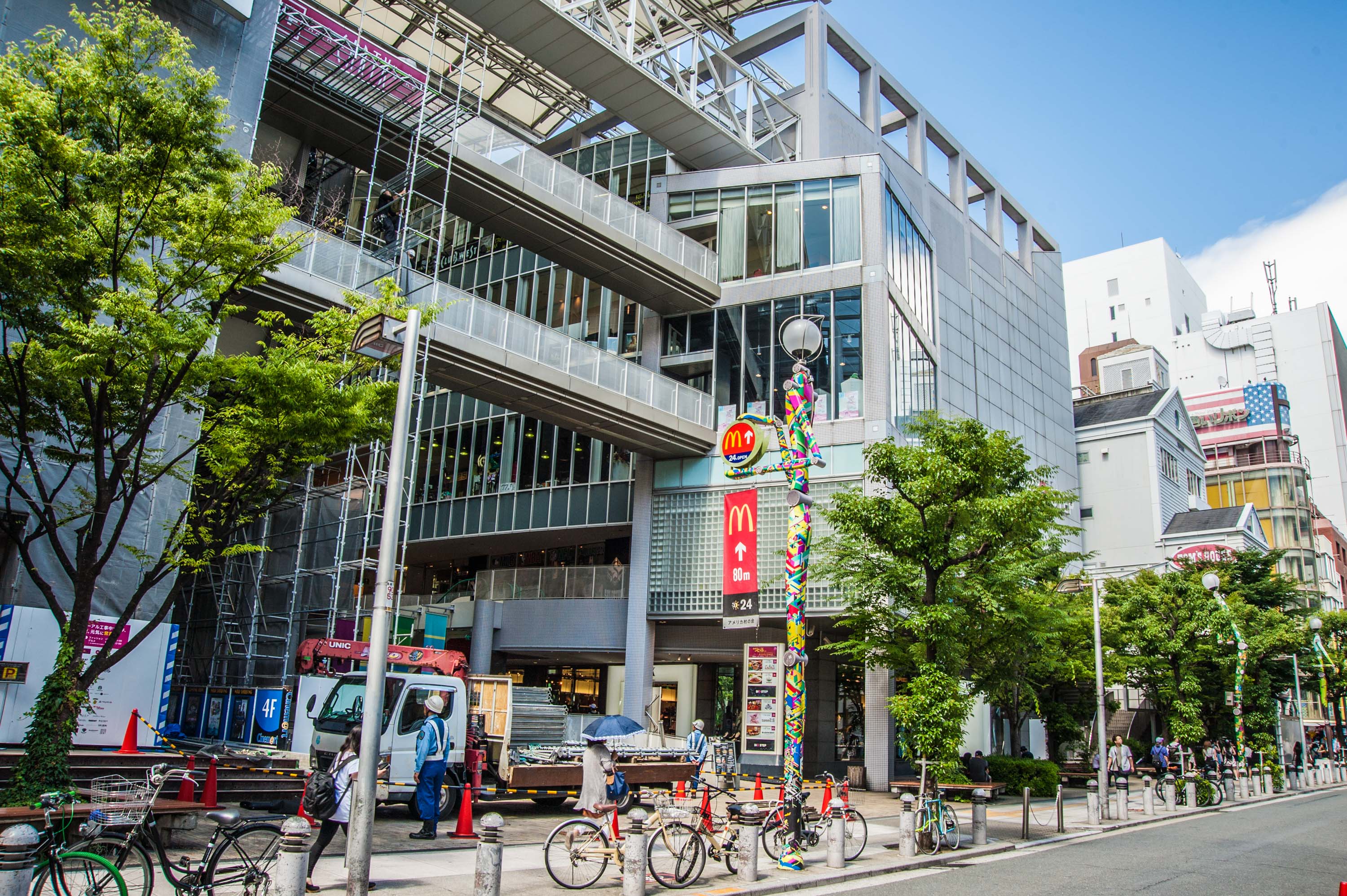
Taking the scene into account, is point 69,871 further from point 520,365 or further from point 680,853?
point 520,365

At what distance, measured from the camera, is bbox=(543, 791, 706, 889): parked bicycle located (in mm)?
10852

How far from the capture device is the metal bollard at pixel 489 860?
9.05 meters

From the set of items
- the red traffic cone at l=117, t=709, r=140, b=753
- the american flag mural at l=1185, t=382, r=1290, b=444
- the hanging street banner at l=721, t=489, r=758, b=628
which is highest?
the american flag mural at l=1185, t=382, r=1290, b=444

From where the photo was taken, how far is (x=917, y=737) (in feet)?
54.4

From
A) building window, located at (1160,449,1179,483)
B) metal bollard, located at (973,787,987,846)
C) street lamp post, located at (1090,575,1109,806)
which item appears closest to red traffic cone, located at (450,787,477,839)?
metal bollard, located at (973,787,987,846)

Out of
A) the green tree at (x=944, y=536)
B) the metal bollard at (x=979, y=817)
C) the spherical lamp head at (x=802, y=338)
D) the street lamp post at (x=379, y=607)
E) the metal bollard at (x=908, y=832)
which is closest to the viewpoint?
the street lamp post at (x=379, y=607)

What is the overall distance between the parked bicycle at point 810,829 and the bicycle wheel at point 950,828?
4.76 ft

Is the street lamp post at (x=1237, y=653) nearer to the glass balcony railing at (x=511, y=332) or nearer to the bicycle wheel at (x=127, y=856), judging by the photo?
the glass balcony railing at (x=511, y=332)

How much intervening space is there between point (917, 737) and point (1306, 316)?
117184 mm

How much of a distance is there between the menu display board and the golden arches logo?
2574 mm

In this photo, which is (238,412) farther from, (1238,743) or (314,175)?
(1238,743)

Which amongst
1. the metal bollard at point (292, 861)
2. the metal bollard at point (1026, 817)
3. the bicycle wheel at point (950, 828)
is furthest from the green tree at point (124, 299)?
the metal bollard at point (1026, 817)

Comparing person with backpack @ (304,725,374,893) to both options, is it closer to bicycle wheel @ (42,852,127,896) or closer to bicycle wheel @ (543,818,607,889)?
bicycle wheel @ (543,818,607,889)

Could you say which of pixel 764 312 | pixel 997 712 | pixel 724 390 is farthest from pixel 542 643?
pixel 997 712
